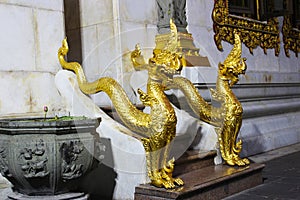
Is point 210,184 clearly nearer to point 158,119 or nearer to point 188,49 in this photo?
point 158,119

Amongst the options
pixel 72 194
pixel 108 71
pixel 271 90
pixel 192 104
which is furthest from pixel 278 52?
pixel 72 194

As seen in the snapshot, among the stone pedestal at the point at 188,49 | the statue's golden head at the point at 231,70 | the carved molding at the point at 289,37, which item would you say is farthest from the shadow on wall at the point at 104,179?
the carved molding at the point at 289,37

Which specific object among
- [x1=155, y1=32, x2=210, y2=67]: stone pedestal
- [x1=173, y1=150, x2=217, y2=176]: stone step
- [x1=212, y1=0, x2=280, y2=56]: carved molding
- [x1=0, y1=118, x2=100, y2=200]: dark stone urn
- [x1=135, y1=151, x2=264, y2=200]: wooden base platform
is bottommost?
[x1=135, y1=151, x2=264, y2=200]: wooden base platform

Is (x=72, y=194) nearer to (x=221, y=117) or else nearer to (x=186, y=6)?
(x=221, y=117)

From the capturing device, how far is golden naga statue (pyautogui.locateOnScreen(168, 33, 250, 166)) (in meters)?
4.52

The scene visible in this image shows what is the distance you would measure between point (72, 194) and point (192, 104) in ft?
5.45

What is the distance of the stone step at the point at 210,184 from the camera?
12.1 feet

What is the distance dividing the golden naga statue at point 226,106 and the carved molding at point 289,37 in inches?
165

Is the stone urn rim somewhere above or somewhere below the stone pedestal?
below

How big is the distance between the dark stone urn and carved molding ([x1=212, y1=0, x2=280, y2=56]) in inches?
149

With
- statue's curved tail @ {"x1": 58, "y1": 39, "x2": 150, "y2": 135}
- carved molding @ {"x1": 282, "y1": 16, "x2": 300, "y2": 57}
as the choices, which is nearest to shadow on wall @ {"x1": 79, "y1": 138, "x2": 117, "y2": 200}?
statue's curved tail @ {"x1": 58, "y1": 39, "x2": 150, "y2": 135}

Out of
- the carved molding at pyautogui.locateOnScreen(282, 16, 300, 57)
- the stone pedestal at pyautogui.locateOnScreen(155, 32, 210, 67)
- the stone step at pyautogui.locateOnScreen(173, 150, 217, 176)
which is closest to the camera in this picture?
the stone step at pyautogui.locateOnScreen(173, 150, 217, 176)

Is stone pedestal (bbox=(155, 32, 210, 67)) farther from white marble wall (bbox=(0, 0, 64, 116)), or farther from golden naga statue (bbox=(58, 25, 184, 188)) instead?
golden naga statue (bbox=(58, 25, 184, 188))

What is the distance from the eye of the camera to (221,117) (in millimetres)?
4543
